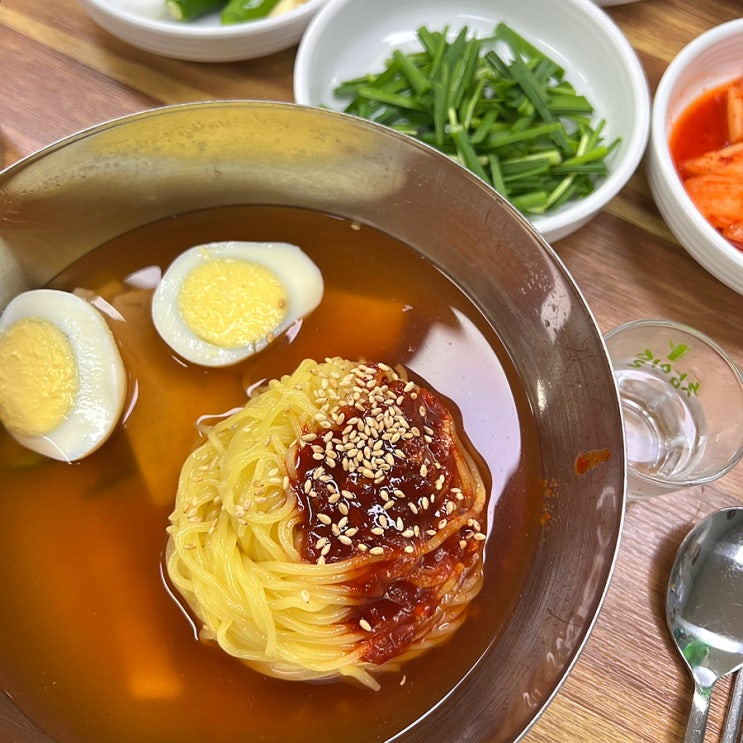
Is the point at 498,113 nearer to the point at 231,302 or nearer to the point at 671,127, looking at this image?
the point at 671,127

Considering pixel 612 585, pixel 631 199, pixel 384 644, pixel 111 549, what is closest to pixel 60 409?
pixel 111 549

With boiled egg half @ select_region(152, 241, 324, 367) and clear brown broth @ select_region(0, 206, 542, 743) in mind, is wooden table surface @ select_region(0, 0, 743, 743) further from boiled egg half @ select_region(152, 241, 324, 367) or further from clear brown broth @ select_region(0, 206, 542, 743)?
boiled egg half @ select_region(152, 241, 324, 367)

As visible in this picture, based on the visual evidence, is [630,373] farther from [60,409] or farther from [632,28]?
[60,409]

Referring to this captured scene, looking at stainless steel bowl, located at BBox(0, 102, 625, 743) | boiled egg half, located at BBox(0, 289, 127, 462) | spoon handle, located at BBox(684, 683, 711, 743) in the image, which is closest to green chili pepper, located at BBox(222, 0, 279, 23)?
stainless steel bowl, located at BBox(0, 102, 625, 743)

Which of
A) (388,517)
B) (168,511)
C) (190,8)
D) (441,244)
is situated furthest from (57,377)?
(190,8)

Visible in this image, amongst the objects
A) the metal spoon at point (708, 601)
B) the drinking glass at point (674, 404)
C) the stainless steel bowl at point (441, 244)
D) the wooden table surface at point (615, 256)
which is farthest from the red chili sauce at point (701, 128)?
the metal spoon at point (708, 601)

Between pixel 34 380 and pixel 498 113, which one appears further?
pixel 498 113
